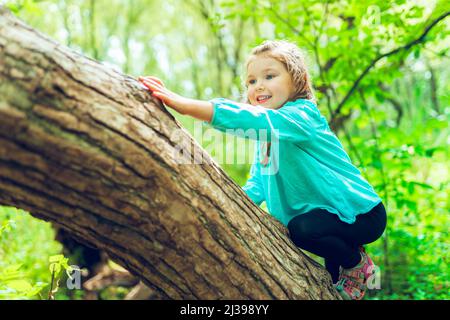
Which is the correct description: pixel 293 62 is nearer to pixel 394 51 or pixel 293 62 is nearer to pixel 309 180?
pixel 309 180

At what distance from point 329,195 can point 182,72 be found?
39.0 ft

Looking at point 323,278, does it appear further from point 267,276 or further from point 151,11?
point 151,11

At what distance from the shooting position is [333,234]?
1963 mm

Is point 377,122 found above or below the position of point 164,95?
above

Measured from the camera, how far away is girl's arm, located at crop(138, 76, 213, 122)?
1.51 meters

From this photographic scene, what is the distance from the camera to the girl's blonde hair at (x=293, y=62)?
215 centimetres

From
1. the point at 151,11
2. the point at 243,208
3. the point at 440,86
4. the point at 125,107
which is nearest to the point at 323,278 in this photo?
the point at 243,208

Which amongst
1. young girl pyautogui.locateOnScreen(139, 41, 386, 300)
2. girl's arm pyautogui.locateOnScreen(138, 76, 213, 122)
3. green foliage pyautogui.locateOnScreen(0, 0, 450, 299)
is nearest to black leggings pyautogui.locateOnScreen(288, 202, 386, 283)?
young girl pyautogui.locateOnScreen(139, 41, 386, 300)

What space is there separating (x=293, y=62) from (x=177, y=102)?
33.7 inches

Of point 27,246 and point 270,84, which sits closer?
point 270,84

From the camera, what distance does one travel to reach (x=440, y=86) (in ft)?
35.5

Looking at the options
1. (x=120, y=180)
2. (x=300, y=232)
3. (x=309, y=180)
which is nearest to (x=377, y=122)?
(x=309, y=180)

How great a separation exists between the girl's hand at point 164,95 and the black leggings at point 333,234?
0.83 meters

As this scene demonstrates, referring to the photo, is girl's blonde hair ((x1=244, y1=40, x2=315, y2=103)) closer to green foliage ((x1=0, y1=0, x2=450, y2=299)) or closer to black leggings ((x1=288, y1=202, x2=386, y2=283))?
green foliage ((x1=0, y1=0, x2=450, y2=299))
